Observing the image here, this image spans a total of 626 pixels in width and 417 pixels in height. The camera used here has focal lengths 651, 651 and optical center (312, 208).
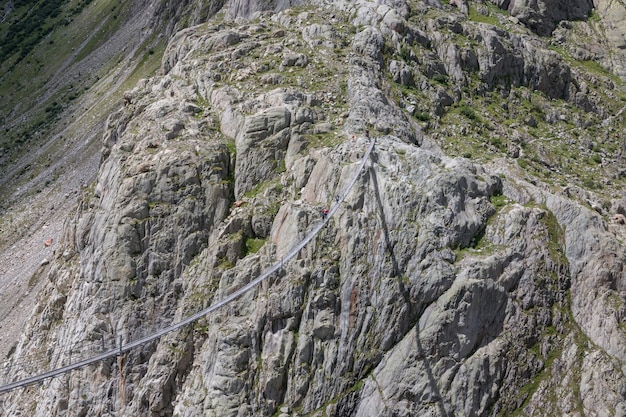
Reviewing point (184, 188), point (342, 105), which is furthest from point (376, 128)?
point (184, 188)

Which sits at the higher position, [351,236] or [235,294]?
[235,294]

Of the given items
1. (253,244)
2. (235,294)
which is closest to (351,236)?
(253,244)

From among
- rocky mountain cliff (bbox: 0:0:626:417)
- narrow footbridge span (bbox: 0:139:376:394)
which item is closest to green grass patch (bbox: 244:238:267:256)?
rocky mountain cliff (bbox: 0:0:626:417)

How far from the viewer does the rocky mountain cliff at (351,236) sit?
37625mm

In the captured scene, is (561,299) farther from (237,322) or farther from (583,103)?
(583,103)

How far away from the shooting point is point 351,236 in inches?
1585

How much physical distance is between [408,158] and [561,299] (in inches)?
495

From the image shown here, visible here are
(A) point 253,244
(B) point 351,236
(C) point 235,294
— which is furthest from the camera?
(A) point 253,244

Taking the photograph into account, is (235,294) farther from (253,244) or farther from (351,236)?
(351,236)

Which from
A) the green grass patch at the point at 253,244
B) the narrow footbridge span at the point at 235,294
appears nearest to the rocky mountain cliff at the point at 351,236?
the green grass patch at the point at 253,244

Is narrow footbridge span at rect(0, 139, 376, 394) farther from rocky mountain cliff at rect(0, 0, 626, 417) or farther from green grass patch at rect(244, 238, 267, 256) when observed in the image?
green grass patch at rect(244, 238, 267, 256)

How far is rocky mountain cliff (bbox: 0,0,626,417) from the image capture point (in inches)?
1481

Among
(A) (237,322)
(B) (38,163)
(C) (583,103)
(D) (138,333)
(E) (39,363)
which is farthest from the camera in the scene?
(B) (38,163)

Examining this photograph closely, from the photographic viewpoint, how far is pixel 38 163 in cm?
9769
